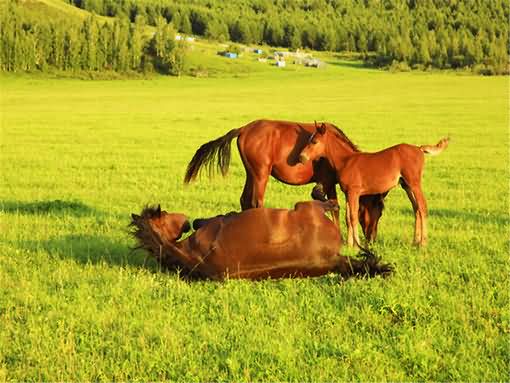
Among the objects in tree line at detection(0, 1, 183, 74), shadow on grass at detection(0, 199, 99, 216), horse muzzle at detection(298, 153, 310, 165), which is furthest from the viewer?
tree line at detection(0, 1, 183, 74)

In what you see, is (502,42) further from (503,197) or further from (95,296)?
(95,296)

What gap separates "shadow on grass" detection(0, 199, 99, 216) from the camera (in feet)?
40.6

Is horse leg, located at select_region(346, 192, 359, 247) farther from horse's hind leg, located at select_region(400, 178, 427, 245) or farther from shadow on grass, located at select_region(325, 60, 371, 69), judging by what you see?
shadow on grass, located at select_region(325, 60, 371, 69)

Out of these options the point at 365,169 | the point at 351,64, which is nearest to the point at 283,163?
the point at 365,169

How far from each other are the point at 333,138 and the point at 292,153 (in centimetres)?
61

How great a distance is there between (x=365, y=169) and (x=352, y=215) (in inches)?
25.4

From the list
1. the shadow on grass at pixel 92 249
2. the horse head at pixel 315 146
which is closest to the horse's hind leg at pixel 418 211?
the horse head at pixel 315 146

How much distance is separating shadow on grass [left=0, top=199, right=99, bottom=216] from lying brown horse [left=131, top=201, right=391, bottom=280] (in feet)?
17.4

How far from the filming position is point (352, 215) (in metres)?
8.88

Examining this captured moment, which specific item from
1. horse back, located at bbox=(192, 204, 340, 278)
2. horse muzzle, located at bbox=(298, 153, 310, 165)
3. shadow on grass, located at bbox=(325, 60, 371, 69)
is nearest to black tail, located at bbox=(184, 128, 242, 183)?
horse muzzle, located at bbox=(298, 153, 310, 165)

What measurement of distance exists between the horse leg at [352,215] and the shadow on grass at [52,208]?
5.47 metres

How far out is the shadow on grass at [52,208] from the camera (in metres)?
12.4

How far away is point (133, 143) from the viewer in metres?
27.8

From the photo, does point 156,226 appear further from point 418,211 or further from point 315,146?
point 418,211
